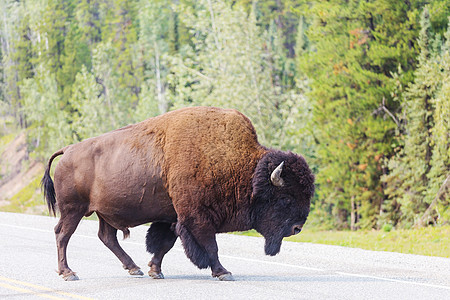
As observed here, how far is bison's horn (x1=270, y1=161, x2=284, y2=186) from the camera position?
25.5ft

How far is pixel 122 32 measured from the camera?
7281cm

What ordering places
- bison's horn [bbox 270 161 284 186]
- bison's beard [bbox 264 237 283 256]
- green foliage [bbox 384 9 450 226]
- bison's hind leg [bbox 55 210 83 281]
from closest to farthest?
bison's horn [bbox 270 161 284 186], bison's beard [bbox 264 237 283 256], bison's hind leg [bbox 55 210 83 281], green foliage [bbox 384 9 450 226]

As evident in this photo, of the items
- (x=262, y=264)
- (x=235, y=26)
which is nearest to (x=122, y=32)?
(x=235, y=26)

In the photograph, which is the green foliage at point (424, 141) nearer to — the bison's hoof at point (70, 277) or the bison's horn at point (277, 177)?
the bison's horn at point (277, 177)

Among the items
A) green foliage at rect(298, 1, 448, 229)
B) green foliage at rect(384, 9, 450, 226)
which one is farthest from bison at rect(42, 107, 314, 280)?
green foliage at rect(298, 1, 448, 229)

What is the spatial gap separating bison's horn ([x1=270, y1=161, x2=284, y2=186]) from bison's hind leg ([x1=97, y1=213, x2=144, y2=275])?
2.10m

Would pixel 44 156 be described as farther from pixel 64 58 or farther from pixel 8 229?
pixel 8 229

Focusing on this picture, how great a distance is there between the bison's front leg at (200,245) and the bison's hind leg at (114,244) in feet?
3.35

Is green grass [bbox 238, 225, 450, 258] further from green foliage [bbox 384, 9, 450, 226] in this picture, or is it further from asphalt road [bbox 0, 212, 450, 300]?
green foliage [bbox 384, 9, 450, 226]

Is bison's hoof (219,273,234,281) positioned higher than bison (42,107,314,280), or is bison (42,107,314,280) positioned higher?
bison (42,107,314,280)

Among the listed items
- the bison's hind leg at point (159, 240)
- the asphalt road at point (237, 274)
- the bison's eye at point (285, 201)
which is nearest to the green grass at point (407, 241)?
the asphalt road at point (237, 274)

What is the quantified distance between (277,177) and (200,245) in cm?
119

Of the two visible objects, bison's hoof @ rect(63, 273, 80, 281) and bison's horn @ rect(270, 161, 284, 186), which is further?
bison's hoof @ rect(63, 273, 80, 281)

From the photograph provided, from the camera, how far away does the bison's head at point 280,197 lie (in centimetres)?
796
